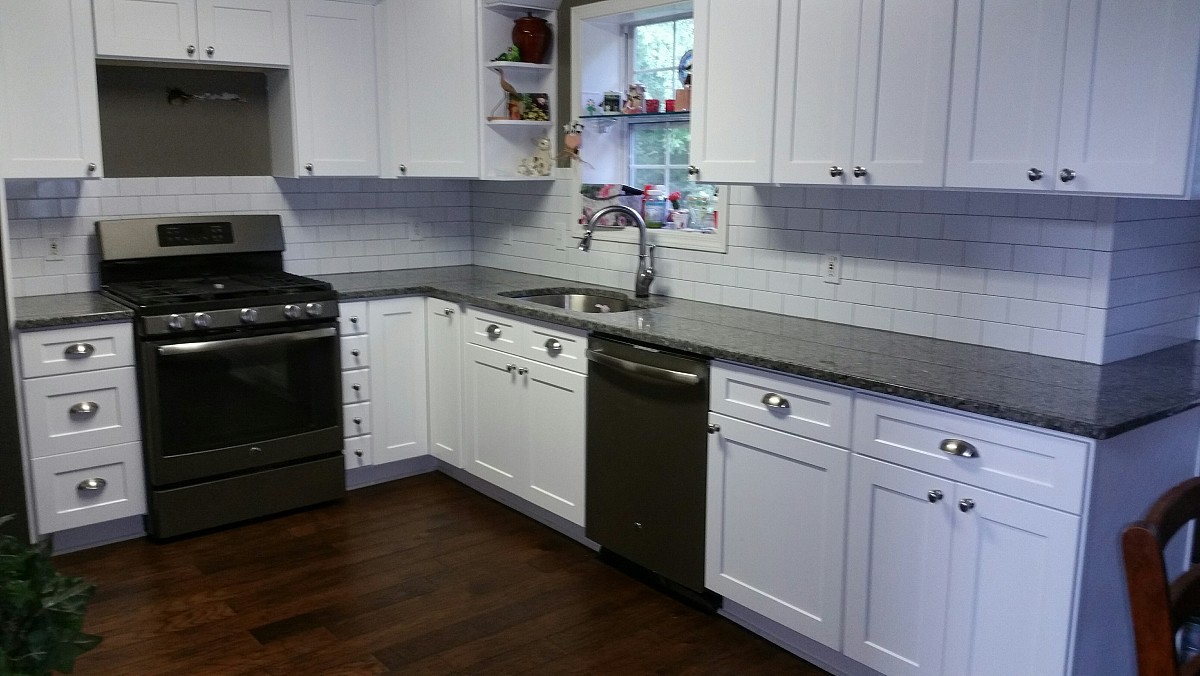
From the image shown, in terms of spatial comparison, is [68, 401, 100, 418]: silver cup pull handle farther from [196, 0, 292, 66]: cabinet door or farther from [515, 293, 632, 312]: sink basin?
[515, 293, 632, 312]: sink basin

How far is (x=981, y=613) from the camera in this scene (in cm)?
227

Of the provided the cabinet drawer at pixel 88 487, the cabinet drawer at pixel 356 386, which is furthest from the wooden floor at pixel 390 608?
the cabinet drawer at pixel 356 386

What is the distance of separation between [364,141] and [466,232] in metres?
0.88

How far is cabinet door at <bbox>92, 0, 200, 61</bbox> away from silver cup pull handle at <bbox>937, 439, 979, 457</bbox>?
10.6ft

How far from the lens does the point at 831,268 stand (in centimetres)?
323

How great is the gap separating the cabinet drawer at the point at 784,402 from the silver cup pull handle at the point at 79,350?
2262 mm

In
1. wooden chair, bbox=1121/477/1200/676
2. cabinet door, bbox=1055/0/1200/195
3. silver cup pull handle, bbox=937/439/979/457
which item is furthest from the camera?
silver cup pull handle, bbox=937/439/979/457

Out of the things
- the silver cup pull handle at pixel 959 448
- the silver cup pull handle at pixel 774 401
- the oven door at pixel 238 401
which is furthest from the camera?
the oven door at pixel 238 401

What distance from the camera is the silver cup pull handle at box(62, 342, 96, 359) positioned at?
3.38 meters

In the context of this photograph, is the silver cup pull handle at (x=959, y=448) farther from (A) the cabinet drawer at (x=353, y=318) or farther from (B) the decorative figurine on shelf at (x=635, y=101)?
(A) the cabinet drawer at (x=353, y=318)

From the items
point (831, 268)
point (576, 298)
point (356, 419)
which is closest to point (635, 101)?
point (576, 298)

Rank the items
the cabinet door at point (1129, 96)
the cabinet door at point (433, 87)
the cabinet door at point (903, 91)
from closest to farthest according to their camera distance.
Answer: the cabinet door at point (1129, 96) → the cabinet door at point (903, 91) → the cabinet door at point (433, 87)

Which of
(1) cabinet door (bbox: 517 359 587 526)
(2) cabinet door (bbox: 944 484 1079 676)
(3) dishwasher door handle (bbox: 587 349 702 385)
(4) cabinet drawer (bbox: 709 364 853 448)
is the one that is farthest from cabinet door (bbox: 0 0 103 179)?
(2) cabinet door (bbox: 944 484 1079 676)

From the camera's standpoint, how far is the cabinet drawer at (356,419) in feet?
13.4
